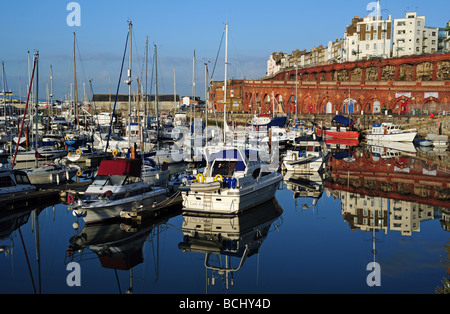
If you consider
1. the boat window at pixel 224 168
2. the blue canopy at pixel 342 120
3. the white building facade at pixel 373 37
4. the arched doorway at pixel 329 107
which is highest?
the white building facade at pixel 373 37

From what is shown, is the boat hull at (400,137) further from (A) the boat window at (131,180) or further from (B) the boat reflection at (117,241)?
(A) the boat window at (131,180)

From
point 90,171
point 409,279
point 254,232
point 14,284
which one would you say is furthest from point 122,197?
point 90,171

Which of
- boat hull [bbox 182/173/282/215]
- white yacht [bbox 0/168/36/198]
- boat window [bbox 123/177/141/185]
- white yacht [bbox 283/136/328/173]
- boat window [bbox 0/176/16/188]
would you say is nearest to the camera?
boat hull [bbox 182/173/282/215]

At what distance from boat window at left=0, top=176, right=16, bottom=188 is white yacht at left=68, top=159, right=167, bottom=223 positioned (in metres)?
4.86

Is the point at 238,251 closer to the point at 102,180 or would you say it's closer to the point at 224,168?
the point at 224,168

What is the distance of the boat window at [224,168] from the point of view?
925 inches

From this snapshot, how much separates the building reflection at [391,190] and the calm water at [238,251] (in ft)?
0.57

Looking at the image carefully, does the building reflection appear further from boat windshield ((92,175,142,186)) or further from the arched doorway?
the arched doorway

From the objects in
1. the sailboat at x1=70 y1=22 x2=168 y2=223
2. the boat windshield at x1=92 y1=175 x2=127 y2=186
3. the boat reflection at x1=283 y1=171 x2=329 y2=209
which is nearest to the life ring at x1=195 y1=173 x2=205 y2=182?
the sailboat at x1=70 y1=22 x2=168 y2=223

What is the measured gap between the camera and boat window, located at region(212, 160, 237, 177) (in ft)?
77.0

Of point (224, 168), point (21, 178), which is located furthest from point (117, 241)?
point (21, 178)

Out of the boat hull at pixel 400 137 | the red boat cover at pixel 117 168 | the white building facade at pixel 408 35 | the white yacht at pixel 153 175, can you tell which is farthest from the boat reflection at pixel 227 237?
the white building facade at pixel 408 35

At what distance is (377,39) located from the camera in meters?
96.3

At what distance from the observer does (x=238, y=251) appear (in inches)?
711
